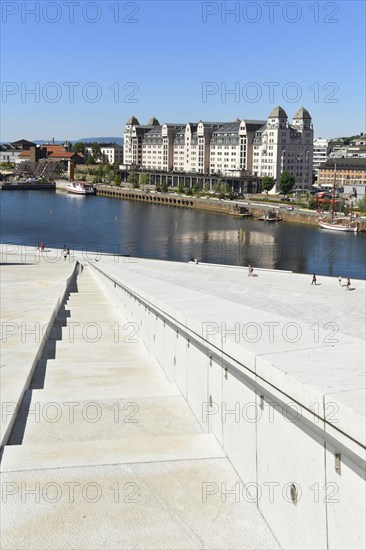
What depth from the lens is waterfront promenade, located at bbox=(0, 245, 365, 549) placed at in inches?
109

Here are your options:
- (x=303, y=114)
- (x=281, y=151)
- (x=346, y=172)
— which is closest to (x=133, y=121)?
(x=303, y=114)

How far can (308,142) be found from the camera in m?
75.9

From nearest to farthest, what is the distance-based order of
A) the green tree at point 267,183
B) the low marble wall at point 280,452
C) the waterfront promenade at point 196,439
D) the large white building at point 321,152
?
the low marble wall at point 280,452 → the waterfront promenade at point 196,439 → the green tree at point 267,183 → the large white building at point 321,152

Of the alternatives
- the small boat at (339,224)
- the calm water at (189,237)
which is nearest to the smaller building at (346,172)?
the calm water at (189,237)

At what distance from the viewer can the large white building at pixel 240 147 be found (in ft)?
241

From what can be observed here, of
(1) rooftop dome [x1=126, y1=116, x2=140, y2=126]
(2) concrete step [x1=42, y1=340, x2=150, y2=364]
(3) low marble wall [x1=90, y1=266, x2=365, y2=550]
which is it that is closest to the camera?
(3) low marble wall [x1=90, y1=266, x2=365, y2=550]

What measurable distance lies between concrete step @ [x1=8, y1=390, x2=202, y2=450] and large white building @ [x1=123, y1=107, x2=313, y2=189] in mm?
69427

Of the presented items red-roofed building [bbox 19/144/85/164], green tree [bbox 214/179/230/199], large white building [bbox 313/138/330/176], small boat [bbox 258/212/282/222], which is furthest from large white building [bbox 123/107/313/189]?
large white building [bbox 313/138/330/176]

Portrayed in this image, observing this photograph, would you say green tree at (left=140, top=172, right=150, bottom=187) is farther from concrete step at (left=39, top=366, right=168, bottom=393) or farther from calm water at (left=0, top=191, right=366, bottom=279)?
concrete step at (left=39, top=366, right=168, bottom=393)

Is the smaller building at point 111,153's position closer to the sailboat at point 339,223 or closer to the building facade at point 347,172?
the building facade at point 347,172

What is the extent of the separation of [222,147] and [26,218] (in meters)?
35.0

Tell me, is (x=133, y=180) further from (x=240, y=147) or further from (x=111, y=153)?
(x=111, y=153)

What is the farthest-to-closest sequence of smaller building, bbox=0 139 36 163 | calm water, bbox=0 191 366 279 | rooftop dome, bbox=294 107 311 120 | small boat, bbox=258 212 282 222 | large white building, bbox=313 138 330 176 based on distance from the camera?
smaller building, bbox=0 139 36 163 < large white building, bbox=313 138 330 176 < rooftop dome, bbox=294 107 311 120 < small boat, bbox=258 212 282 222 < calm water, bbox=0 191 366 279

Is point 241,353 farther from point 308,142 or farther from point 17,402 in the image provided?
point 308,142
